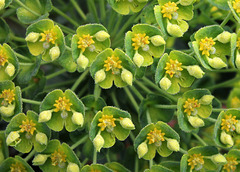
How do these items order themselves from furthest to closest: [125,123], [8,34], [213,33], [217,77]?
[217,77] < [8,34] < [213,33] < [125,123]

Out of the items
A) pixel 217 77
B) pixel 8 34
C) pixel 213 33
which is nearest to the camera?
pixel 213 33

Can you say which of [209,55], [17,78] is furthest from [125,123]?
[17,78]

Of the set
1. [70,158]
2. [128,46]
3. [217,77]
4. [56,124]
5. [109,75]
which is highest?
[128,46]

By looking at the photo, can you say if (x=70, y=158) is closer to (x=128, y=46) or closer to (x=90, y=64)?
(x=90, y=64)

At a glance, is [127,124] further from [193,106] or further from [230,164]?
[230,164]

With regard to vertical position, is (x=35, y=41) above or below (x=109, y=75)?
above

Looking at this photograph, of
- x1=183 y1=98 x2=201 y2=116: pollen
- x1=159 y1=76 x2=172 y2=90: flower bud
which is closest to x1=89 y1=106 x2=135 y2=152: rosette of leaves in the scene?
x1=159 y1=76 x2=172 y2=90: flower bud

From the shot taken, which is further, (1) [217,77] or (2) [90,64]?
(1) [217,77]
